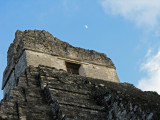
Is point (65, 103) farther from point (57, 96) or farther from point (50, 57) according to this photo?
point (50, 57)

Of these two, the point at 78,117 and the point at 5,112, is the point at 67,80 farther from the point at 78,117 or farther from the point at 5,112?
the point at 5,112

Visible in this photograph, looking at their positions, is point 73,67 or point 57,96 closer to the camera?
point 57,96

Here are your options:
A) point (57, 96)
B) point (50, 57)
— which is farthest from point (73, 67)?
point (57, 96)

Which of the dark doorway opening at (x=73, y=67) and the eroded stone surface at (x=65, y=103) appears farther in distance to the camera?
the dark doorway opening at (x=73, y=67)

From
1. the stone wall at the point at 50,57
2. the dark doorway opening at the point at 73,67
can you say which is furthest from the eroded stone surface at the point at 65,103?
the dark doorway opening at the point at 73,67

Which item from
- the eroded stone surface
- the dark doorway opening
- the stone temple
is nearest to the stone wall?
the stone temple

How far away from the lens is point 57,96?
612 centimetres

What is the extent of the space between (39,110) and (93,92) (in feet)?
6.59

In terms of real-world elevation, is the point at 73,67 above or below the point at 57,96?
above

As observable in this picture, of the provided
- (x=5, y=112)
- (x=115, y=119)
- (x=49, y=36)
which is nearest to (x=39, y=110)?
(x=5, y=112)

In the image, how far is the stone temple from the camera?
207 inches

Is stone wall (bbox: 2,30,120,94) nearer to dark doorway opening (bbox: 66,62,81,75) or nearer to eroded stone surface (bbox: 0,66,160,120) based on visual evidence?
dark doorway opening (bbox: 66,62,81,75)

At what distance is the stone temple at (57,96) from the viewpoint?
5250mm

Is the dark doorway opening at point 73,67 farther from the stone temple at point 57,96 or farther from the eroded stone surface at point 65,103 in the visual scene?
the eroded stone surface at point 65,103
